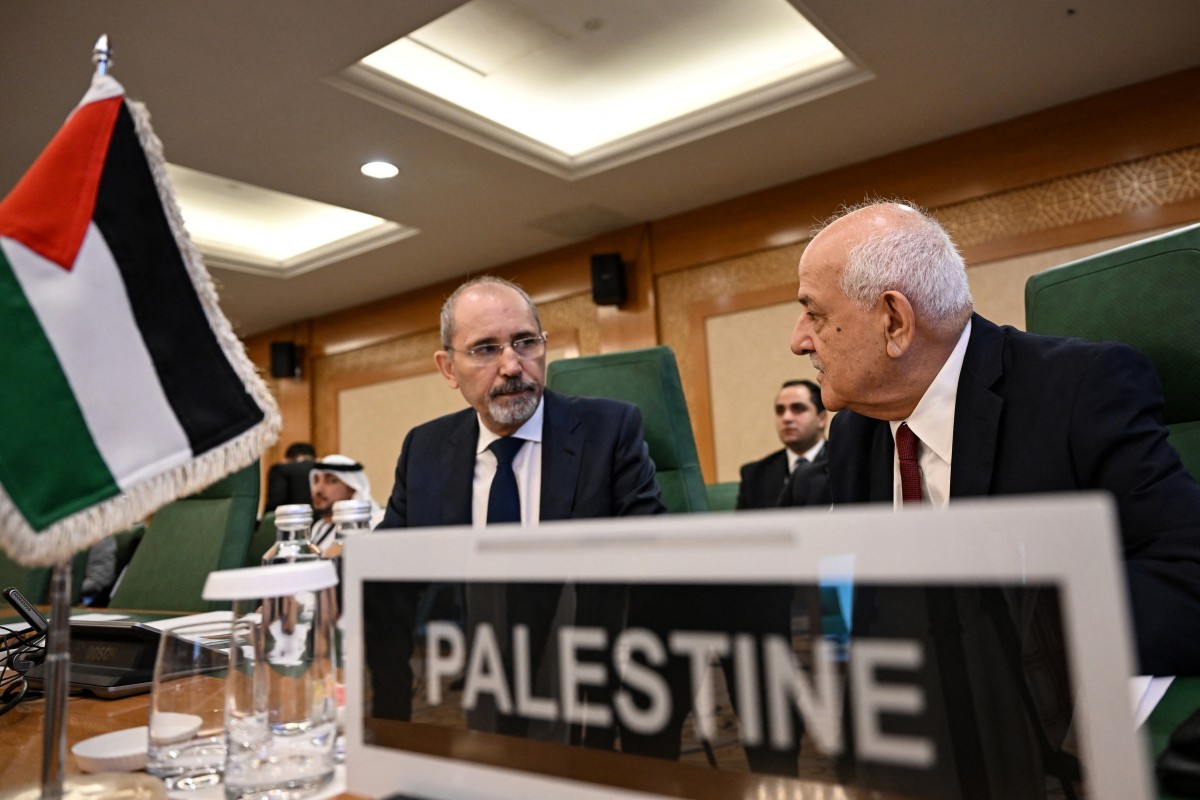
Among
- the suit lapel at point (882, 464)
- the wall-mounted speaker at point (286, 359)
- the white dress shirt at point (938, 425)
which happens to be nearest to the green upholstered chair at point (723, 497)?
the suit lapel at point (882, 464)

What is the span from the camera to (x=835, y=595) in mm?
390

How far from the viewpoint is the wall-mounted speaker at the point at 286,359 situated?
788 centimetres

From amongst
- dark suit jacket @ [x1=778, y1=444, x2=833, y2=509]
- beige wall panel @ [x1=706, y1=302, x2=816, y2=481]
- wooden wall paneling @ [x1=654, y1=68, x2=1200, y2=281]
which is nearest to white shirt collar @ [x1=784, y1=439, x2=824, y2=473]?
dark suit jacket @ [x1=778, y1=444, x2=833, y2=509]

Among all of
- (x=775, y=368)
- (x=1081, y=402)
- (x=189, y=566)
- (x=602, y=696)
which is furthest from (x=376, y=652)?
(x=775, y=368)

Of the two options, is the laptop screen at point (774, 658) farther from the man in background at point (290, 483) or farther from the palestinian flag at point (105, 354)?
the man in background at point (290, 483)

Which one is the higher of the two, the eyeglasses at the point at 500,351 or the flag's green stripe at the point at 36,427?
the eyeglasses at the point at 500,351

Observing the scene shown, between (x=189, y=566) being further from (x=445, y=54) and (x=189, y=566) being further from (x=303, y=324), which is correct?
(x=303, y=324)

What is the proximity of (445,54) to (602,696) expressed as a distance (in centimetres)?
411

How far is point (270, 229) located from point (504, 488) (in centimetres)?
521

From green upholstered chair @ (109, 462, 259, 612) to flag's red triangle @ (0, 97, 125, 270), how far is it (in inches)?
64.6

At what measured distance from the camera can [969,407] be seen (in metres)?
1.27

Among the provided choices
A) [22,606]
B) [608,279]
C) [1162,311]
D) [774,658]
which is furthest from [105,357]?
[608,279]

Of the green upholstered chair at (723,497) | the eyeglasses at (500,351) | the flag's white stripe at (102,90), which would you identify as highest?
the eyeglasses at (500,351)

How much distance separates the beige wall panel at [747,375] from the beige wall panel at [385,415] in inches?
95.0
